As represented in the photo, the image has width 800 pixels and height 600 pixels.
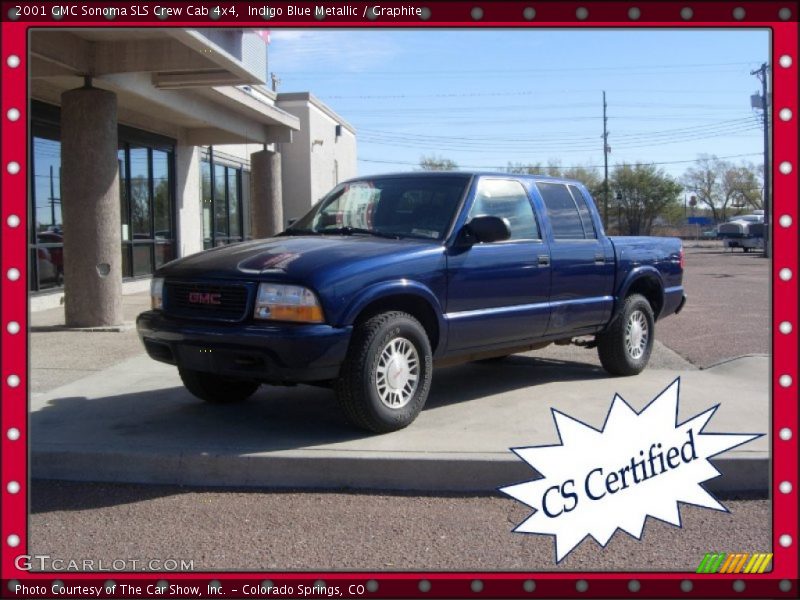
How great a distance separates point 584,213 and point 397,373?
9.14ft

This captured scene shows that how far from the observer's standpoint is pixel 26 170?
244 cm

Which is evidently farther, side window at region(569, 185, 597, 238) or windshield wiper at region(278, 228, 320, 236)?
side window at region(569, 185, 597, 238)

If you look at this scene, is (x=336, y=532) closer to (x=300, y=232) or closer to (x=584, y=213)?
(x=300, y=232)

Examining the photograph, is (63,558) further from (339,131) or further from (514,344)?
(339,131)

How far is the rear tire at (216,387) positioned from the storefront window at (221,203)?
1453 cm

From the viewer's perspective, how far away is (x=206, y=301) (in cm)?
522

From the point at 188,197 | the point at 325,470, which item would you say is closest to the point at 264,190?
the point at 188,197

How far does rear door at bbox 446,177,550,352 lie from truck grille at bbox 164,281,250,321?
1.46 metres

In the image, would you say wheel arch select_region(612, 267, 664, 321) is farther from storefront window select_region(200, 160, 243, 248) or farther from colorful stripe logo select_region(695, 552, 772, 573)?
storefront window select_region(200, 160, 243, 248)

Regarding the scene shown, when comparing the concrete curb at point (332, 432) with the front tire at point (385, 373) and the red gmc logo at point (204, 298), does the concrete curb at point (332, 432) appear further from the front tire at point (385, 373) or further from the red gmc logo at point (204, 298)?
the red gmc logo at point (204, 298)

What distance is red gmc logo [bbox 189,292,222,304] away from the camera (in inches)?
204

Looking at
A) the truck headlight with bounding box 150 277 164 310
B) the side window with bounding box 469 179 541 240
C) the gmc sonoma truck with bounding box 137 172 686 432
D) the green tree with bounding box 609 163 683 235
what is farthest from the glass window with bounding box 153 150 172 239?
the green tree with bounding box 609 163 683 235

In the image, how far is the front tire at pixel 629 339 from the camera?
7379mm

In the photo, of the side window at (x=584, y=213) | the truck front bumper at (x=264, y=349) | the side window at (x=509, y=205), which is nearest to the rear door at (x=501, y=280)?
the side window at (x=509, y=205)
